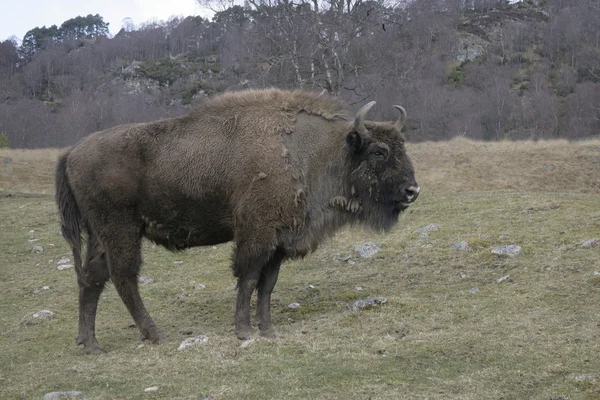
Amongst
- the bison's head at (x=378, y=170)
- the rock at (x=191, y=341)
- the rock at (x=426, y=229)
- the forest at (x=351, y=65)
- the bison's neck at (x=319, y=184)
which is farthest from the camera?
the forest at (x=351, y=65)

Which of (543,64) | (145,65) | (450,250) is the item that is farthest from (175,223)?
(145,65)

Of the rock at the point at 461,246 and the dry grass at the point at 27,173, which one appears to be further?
the dry grass at the point at 27,173

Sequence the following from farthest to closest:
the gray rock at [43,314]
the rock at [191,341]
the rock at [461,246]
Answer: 1. the rock at [461,246]
2. the gray rock at [43,314]
3. the rock at [191,341]

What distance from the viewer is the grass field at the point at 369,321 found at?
18.1 ft

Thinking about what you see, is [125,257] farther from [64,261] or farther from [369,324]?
[64,261]

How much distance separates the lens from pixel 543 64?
8175 centimetres

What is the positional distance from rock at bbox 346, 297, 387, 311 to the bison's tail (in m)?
3.47

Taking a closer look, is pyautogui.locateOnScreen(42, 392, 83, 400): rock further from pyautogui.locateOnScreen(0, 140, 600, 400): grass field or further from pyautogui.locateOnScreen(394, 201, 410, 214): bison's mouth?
pyautogui.locateOnScreen(394, 201, 410, 214): bison's mouth

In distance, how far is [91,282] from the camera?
8219mm

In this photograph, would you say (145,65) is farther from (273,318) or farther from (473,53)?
(273,318)

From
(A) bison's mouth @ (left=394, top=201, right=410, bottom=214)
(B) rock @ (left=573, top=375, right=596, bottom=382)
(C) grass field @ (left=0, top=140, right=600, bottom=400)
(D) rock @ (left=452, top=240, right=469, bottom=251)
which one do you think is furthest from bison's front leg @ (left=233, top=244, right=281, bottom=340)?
(D) rock @ (left=452, top=240, right=469, bottom=251)

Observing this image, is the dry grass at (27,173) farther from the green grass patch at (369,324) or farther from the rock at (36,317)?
the rock at (36,317)

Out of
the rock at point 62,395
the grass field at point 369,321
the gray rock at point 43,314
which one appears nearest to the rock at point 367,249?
the grass field at point 369,321

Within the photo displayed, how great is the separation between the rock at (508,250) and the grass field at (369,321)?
0.14 meters
